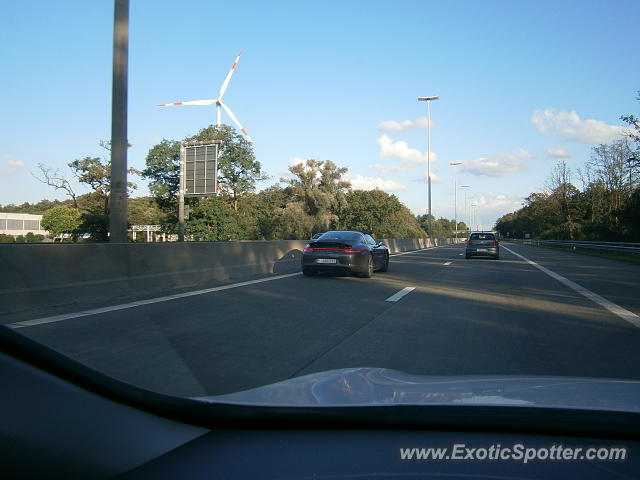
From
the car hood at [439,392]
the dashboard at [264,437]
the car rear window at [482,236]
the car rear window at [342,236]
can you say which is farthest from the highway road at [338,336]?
the car rear window at [482,236]

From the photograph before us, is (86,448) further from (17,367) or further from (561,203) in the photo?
(561,203)

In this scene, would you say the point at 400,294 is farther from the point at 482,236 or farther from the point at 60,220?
the point at 60,220

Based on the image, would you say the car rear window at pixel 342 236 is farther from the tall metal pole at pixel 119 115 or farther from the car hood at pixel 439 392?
the car hood at pixel 439 392

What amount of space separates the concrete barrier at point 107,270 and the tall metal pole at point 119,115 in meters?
0.88

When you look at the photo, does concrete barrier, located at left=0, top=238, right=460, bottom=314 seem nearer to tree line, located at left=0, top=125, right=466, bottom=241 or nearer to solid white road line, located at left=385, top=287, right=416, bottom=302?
solid white road line, located at left=385, top=287, right=416, bottom=302

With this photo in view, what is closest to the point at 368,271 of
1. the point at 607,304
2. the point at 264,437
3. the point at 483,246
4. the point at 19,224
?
the point at 607,304

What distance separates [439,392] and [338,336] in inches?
160

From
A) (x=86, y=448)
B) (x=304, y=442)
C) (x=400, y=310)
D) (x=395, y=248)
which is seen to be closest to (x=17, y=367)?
(x=86, y=448)

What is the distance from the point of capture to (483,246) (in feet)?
86.5

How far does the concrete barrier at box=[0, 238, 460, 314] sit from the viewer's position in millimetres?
7547

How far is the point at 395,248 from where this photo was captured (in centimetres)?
3675

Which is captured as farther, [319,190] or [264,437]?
[319,190]

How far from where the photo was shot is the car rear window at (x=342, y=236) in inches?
559

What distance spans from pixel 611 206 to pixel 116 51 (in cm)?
5353
